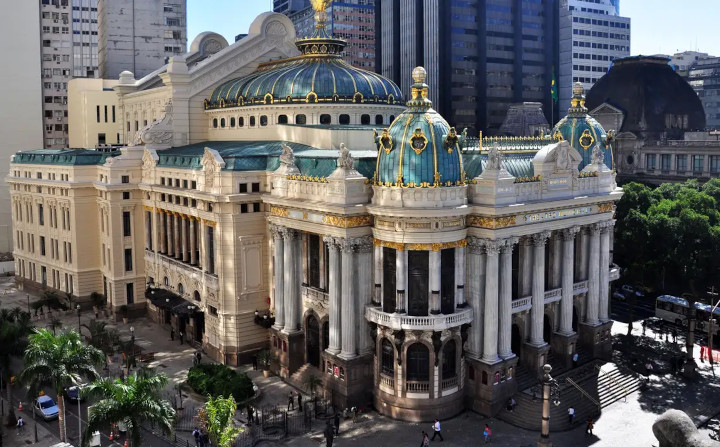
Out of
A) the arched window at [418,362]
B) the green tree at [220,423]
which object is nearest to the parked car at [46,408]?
the green tree at [220,423]

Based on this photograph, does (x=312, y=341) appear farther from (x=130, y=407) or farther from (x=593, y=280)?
(x=593, y=280)

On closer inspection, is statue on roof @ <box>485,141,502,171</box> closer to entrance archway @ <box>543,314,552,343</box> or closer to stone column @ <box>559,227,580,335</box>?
stone column @ <box>559,227,580,335</box>

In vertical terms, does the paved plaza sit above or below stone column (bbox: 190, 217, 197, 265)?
below

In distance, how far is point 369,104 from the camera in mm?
86000

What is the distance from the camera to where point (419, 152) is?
2328 inches

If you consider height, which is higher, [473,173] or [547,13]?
[547,13]

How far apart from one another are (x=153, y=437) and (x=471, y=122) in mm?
146886

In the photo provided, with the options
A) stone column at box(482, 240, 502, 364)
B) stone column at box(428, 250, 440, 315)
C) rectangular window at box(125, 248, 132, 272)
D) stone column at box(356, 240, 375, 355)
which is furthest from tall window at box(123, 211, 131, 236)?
stone column at box(482, 240, 502, 364)

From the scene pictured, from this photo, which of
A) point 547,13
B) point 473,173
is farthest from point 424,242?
point 547,13

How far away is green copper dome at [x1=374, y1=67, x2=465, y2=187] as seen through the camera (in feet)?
193

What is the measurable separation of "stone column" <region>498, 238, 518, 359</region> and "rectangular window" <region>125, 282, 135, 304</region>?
169 feet

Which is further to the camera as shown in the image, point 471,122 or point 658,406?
point 471,122

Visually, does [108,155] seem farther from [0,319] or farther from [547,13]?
[547,13]

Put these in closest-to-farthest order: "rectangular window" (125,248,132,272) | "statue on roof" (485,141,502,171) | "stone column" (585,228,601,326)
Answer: "statue on roof" (485,141,502,171)
"stone column" (585,228,601,326)
"rectangular window" (125,248,132,272)
